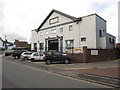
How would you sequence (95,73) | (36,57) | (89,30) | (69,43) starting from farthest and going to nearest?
(69,43)
(89,30)
(36,57)
(95,73)

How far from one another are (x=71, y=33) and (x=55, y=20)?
21.9 ft

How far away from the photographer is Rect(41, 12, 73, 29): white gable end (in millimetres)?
24086

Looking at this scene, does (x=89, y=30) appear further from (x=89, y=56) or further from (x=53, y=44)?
(x=53, y=44)

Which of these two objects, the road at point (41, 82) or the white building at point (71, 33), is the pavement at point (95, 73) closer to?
the road at point (41, 82)

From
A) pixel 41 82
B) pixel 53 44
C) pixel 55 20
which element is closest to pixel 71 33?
pixel 53 44

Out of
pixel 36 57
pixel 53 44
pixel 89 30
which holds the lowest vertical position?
pixel 36 57

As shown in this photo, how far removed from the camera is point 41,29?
30047 mm

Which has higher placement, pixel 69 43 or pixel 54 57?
pixel 69 43

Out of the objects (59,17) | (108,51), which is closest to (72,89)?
(108,51)

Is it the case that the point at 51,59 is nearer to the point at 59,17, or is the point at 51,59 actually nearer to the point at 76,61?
the point at 76,61

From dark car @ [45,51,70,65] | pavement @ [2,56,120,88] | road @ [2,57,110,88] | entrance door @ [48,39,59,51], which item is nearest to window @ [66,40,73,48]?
entrance door @ [48,39,59,51]

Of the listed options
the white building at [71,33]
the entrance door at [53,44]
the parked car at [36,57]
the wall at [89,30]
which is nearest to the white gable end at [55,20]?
the white building at [71,33]

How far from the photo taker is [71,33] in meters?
22.1

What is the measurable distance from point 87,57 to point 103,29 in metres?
9.18
